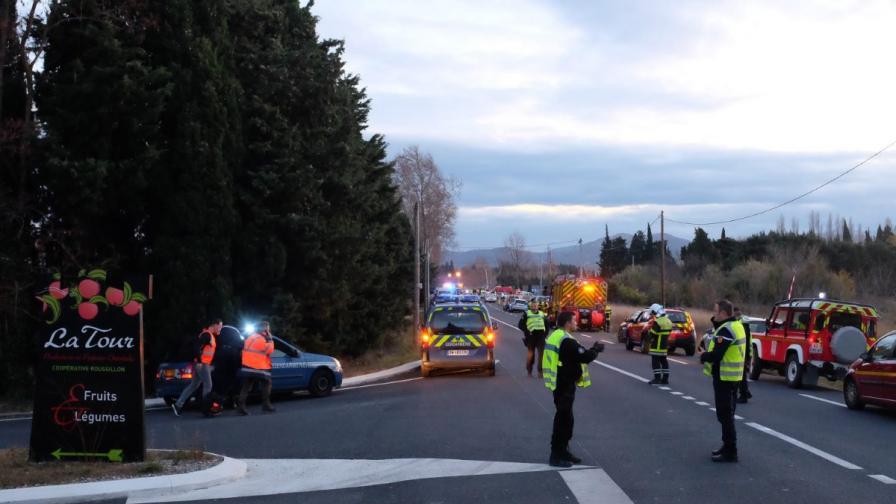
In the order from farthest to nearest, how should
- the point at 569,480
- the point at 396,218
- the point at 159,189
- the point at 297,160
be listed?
the point at 396,218, the point at 297,160, the point at 159,189, the point at 569,480

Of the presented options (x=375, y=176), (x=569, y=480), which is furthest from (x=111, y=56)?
(x=375, y=176)

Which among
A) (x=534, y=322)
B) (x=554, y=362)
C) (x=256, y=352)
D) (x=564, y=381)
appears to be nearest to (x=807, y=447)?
(x=564, y=381)

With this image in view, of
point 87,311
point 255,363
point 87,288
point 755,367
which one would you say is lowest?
point 755,367

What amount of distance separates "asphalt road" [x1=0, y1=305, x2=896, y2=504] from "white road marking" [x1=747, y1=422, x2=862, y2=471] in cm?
3

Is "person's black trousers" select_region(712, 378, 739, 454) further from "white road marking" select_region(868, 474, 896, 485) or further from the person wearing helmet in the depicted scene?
the person wearing helmet

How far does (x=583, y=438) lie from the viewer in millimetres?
12055

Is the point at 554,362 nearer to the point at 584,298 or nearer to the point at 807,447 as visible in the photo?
the point at 807,447

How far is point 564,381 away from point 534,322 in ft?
39.8

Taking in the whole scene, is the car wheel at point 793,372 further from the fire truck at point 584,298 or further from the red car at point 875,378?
the fire truck at point 584,298

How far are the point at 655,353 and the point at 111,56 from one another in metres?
13.8

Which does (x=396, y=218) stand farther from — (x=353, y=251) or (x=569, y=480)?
(x=569, y=480)

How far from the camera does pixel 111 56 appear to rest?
770 inches

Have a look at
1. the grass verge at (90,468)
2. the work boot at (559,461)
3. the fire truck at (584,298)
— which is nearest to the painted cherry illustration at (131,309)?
the grass verge at (90,468)

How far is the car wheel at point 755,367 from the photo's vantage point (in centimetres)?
2220
